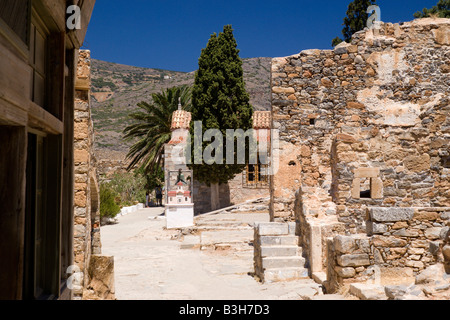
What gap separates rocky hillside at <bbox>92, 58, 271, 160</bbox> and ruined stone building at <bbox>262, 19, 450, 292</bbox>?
93.5ft

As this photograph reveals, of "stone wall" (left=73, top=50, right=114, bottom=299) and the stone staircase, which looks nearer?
"stone wall" (left=73, top=50, right=114, bottom=299)

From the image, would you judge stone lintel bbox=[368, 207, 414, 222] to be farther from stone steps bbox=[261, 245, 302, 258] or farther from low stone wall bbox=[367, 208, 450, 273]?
stone steps bbox=[261, 245, 302, 258]

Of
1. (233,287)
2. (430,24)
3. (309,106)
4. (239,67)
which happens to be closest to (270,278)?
(233,287)

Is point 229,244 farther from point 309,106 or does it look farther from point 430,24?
point 430,24

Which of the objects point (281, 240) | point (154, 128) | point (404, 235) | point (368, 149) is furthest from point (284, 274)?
point (154, 128)

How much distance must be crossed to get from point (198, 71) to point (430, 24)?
13690 millimetres

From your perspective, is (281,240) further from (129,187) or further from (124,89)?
(124,89)

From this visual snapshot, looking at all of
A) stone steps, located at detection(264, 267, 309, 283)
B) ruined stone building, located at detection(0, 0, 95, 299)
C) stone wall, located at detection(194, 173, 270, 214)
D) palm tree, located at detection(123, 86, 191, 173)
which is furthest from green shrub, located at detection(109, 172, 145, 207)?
ruined stone building, located at detection(0, 0, 95, 299)

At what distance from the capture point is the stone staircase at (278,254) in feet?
25.2

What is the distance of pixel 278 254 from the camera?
26.8 ft

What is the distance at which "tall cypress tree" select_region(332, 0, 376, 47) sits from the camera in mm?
22844

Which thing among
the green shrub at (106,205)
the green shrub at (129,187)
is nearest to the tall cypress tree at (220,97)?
the green shrub at (106,205)

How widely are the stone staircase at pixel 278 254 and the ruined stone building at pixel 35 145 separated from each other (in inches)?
185

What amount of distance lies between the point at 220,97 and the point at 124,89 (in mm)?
52029
